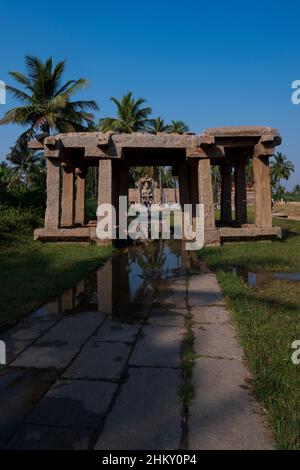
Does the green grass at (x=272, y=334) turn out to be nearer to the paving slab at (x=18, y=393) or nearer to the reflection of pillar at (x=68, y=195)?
the paving slab at (x=18, y=393)

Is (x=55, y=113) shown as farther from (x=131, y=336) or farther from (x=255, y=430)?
(x=255, y=430)

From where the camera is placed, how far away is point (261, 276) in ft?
20.5

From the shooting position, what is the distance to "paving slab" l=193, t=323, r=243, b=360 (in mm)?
3148

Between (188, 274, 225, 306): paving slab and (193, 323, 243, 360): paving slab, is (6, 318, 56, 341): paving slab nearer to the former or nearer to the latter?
(193, 323, 243, 360): paving slab

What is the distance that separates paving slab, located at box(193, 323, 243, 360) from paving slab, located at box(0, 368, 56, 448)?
1.39 metres

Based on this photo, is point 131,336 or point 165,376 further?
point 131,336

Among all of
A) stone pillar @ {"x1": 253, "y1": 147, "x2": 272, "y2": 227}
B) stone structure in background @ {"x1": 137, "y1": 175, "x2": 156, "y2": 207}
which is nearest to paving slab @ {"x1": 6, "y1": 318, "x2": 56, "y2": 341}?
stone pillar @ {"x1": 253, "y1": 147, "x2": 272, "y2": 227}

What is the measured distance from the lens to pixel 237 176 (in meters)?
13.9

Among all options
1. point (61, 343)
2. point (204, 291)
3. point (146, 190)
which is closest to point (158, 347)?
point (61, 343)

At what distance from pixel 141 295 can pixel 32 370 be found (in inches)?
101

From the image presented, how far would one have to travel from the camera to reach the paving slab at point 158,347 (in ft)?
9.94
